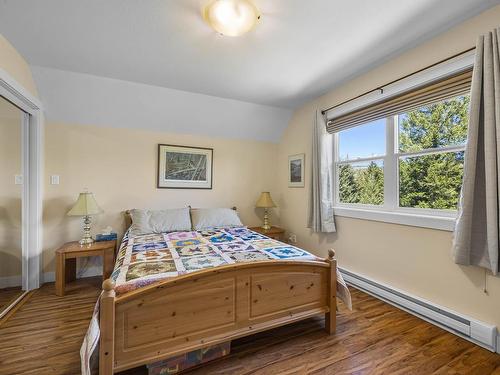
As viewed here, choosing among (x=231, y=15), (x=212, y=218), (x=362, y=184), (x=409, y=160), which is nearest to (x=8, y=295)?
(x=212, y=218)

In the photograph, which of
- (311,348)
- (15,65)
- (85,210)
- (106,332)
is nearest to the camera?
(106,332)

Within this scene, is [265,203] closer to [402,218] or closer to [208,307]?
[402,218]

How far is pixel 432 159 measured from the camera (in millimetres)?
2127

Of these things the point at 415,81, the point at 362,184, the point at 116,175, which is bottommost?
the point at 362,184

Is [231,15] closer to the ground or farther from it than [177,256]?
farther from it

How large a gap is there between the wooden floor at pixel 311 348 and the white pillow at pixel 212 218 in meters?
1.42

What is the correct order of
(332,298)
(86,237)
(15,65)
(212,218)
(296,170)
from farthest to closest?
(296,170)
(212,218)
(86,237)
(15,65)
(332,298)

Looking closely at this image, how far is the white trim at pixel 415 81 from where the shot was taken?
1796 millimetres

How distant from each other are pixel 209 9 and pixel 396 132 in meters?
2.02

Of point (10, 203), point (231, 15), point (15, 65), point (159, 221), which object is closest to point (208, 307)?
point (159, 221)

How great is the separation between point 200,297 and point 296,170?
2.55 metres

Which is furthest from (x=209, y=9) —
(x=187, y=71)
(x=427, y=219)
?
(x=427, y=219)

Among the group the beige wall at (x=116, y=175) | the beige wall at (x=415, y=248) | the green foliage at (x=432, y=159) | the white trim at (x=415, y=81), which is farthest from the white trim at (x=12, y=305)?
the white trim at (x=415, y=81)

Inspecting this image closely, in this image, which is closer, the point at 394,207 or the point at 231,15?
the point at 231,15
